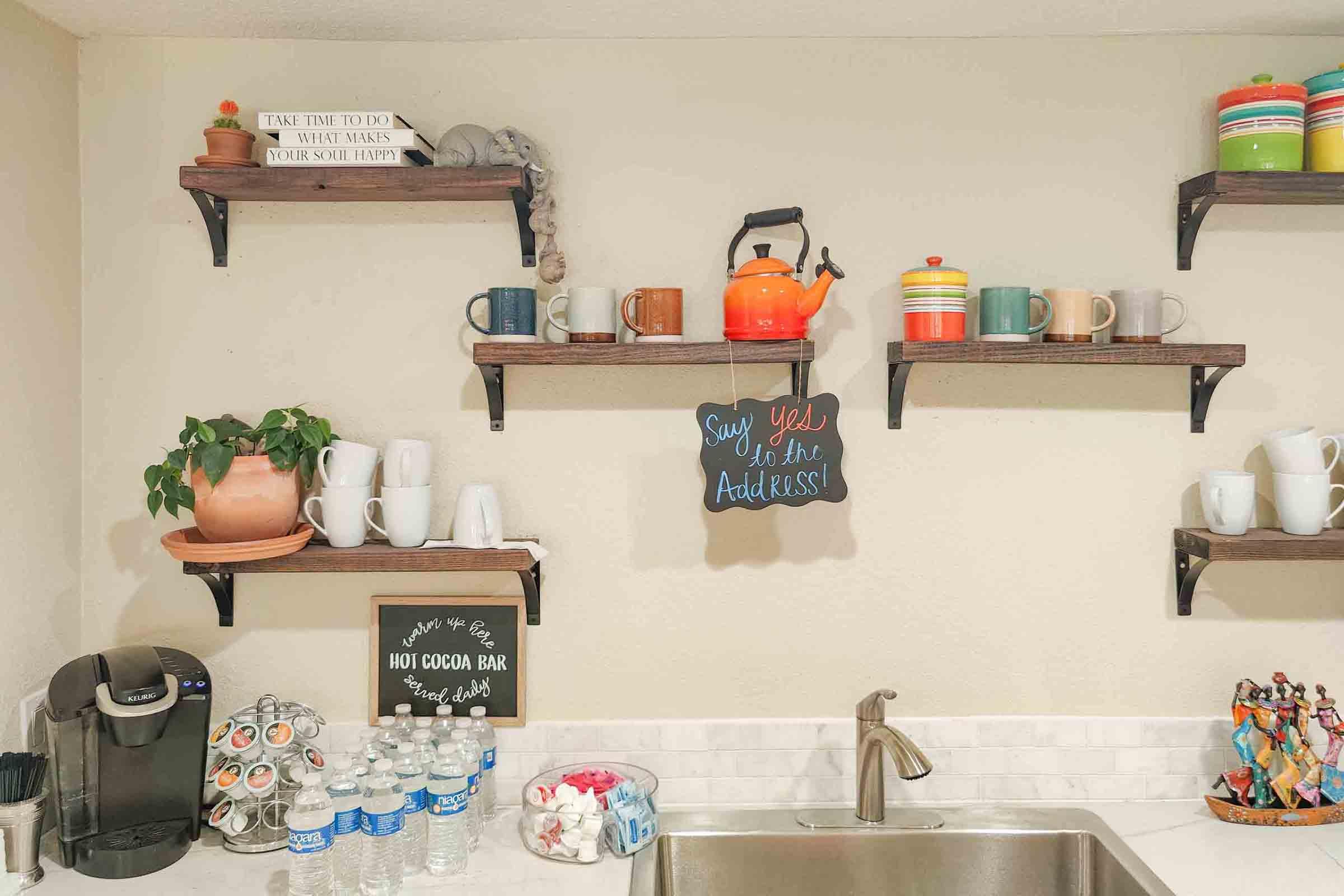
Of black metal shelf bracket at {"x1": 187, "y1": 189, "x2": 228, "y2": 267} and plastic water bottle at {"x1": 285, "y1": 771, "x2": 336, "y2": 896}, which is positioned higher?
black metal shelf bracket at {"x1": 187, "y1": 189, "x2": 228, "y2": 267}

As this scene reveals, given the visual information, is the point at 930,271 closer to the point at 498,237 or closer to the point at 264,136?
the point at 498,237

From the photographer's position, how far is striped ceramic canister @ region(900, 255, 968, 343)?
170 cm

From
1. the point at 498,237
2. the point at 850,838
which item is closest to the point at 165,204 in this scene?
the point at 498,237

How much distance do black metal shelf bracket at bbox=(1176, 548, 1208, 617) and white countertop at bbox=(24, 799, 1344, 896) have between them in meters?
0.38

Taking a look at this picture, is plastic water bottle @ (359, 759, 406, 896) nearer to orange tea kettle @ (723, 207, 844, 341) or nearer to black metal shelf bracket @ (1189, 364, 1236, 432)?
orange tea kettle @ (723, 207, 844, 341)

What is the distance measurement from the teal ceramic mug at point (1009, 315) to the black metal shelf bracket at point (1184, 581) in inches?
21.3

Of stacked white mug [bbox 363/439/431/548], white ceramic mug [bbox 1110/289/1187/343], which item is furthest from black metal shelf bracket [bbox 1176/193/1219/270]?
stacked white mug [bbox 363/439/431/548]

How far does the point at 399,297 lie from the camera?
1837 mm

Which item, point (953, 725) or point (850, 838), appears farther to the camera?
point (953, 725)

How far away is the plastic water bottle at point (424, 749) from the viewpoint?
5.46ft

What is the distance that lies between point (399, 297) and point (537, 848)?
1.02 meters

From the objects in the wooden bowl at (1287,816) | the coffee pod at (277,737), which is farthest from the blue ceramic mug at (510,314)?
the wooden bowl at (1287,816)

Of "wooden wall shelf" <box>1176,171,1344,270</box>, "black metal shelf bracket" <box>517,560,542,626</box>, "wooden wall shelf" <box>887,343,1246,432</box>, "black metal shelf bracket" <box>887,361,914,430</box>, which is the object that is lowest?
"black metal shelf bracket" <box>517,560,542,626</box>

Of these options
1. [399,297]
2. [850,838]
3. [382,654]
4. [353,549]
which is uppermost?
[399,297]
